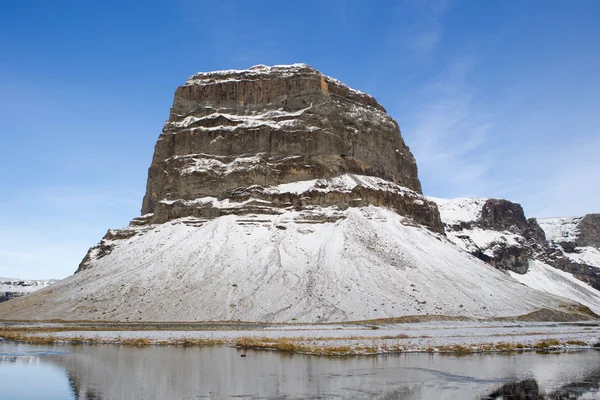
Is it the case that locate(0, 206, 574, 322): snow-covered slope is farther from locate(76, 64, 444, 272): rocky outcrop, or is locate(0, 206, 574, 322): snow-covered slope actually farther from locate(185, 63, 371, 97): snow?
locate(185, 63, 371, 97): snow

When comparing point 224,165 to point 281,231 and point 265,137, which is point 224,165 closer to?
point 265,137

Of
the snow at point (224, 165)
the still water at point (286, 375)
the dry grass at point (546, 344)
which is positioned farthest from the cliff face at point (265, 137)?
the still water at point (286, 375)

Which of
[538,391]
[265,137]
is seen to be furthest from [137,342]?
[265,137]

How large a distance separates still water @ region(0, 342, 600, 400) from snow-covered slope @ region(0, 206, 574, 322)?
36.8 m

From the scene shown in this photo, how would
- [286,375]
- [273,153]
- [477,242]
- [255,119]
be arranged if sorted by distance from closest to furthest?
[286,375]
[273,153]
[255,119]
[477,242]

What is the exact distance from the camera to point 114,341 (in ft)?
152

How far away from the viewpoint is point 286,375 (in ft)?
90.2

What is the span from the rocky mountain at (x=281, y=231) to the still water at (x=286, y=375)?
36.7m

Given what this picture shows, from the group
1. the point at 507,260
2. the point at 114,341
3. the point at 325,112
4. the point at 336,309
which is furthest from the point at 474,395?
the point at 507,260

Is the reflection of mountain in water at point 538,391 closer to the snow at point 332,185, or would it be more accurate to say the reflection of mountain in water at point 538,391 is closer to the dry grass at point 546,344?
the dry grass at point 546,344

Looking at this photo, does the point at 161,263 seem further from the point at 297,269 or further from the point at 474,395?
the point at 474,395

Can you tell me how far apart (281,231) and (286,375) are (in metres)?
72.9

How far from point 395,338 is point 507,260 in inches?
6001

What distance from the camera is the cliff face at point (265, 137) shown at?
114 metres
